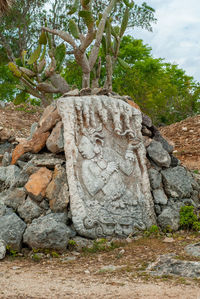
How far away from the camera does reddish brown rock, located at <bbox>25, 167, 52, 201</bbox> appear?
4.83m

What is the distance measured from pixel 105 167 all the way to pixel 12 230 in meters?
1.58

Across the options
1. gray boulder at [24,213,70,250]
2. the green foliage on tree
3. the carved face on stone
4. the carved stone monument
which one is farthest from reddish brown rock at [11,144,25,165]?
the green foliage on tree

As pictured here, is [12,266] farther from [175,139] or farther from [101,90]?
[175,139]

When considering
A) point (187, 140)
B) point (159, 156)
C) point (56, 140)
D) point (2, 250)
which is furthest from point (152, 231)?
point (187, 140)

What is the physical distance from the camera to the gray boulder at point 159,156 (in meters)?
5.65

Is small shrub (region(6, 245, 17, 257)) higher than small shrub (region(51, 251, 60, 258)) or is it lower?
higher

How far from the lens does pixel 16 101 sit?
10.0m

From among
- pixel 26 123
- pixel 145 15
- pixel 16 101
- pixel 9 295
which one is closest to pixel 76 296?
pixel 9 295

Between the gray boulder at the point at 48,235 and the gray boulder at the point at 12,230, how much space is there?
10 cm

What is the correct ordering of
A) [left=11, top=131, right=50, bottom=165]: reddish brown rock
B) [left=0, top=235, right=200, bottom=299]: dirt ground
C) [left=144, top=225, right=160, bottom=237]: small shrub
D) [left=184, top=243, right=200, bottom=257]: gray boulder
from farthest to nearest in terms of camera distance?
1. [left=11, top=131, right=50, bottom=165]: reddish brown rock
2. [left=144, top=225, right=160, bottom=237]: small shrub
3. [left=184, top=243, right=200, bottom=257]: gray boulder
4. [left=0, top=235, right=200, bottom=299]: dirt ground

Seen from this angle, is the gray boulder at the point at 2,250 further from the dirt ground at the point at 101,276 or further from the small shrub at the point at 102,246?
the small shrub at the point at 102,246

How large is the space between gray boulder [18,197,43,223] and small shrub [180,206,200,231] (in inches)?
82.4

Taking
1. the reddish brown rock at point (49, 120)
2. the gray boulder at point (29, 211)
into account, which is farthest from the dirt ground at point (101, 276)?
the reddish brown rock at point (49, 120)

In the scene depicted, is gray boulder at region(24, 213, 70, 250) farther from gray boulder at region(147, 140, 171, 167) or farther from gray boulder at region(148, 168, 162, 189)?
gray boulder at region(147, 140, 171, 167)
